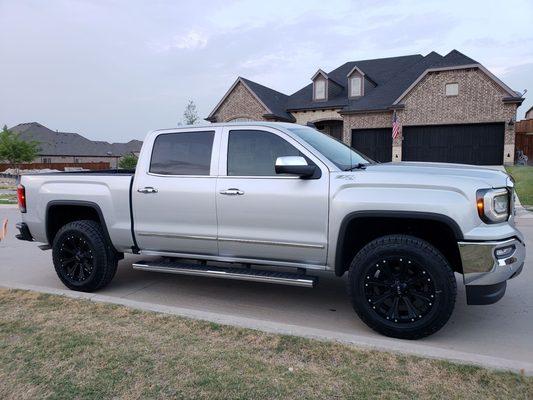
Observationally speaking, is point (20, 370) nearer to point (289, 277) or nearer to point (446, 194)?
point (289, 277)

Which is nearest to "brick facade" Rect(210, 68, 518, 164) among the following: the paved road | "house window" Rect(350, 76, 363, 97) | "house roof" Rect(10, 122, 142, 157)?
"house window" Rect(350, 76, 363, 97)

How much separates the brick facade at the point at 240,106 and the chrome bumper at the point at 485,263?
2949cm

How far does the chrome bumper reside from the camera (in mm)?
3824

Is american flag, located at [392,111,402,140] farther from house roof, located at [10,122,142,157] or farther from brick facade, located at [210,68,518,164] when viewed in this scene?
house roof, located at [10,122,142,157]

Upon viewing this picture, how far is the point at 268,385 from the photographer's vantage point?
3.28 m

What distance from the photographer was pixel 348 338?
4.09 m

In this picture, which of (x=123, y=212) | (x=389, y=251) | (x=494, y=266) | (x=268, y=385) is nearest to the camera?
(x=268, y=385)

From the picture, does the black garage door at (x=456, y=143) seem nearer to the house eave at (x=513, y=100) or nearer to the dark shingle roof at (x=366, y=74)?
the house eave at (x=513, y=100)

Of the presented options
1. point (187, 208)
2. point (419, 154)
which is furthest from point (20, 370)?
point (419, 154)

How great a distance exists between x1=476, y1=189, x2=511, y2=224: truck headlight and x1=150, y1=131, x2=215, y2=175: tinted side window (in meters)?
2.68

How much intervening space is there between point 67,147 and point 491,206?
75.5 m

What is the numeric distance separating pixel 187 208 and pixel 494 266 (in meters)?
2.98

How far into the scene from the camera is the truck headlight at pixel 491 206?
3.86 metres

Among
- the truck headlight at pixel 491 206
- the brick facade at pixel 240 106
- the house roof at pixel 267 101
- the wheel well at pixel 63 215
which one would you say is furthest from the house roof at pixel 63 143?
the truck headlight at pixel 491 206
